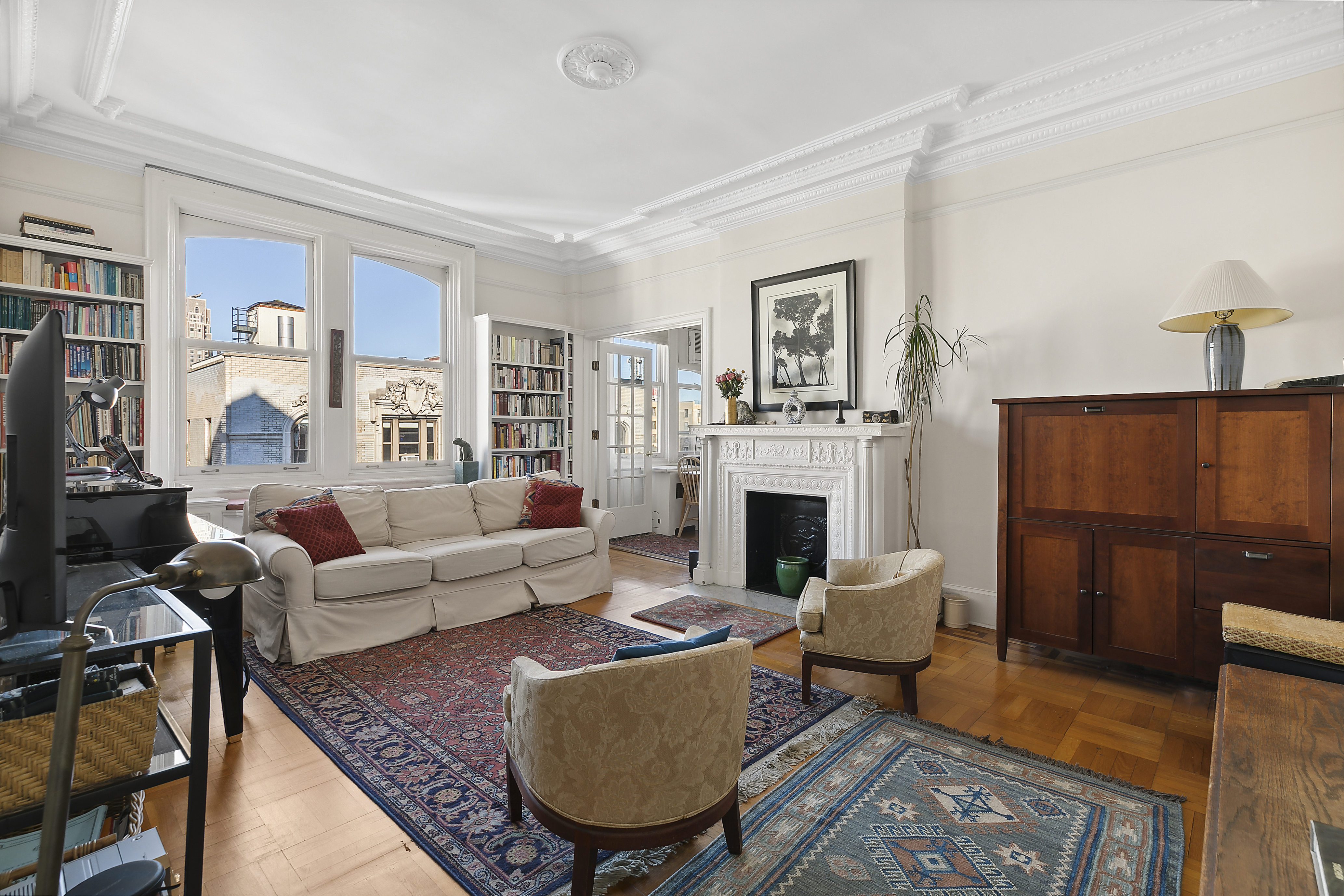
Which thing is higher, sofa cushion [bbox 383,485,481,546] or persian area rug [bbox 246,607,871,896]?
sofa cushion [bbox 383,485,481,546]

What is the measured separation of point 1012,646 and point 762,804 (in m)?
2.24

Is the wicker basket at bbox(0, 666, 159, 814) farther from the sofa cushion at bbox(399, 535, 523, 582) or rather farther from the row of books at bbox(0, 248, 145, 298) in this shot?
the row of books at bbox(0, 248, 145, 298)

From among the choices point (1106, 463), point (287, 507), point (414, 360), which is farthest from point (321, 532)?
point (1106, 463)

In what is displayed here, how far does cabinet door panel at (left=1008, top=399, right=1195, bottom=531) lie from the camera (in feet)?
9.36

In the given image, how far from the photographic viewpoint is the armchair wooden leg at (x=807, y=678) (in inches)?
109

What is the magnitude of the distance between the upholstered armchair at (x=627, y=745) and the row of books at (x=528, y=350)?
489 centimetres

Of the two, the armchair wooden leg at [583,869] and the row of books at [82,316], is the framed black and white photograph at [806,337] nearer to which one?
the armchair wooden leg at [583,869]

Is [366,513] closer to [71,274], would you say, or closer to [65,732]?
[71,274]

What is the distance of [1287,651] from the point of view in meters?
2.00

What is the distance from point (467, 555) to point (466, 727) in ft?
4.71

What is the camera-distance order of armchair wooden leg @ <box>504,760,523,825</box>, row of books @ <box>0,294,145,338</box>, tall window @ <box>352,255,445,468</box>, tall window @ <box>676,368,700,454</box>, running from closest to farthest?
armchair wooden leg @ <box>504,760,523,825</box>
row of books @ <box>0,294,145,338</box>
tall window @ <box>352,255,445,468</box>
tall window @ <box>676,368,700,454</box>

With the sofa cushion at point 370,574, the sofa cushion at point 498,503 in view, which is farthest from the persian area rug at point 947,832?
the sofa cushion at point 498,503

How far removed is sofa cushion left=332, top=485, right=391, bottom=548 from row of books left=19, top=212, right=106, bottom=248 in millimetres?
2167

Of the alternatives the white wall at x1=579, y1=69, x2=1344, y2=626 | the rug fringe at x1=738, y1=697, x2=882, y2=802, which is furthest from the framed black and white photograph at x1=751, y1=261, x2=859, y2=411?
the rug fringe at x1=738, y1=697, x2=882, y2=802
